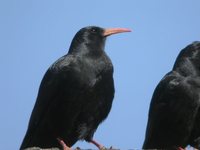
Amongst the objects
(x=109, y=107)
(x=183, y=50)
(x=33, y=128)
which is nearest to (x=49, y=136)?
(x=33, y=128)

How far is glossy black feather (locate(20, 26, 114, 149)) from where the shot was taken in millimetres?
10141

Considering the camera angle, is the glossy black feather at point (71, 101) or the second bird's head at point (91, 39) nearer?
the glossy black feather at point (71, 101)

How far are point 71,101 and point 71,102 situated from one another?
0.02 metres

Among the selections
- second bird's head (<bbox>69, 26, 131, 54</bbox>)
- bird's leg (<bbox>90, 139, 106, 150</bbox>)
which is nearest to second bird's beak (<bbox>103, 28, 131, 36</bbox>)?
second bird's head (<bbox>69, 26, 131, 54</bbox>)

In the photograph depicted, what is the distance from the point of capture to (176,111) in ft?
35.9

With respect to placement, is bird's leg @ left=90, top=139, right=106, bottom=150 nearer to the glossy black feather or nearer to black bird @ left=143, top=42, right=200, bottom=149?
the glossy black feather

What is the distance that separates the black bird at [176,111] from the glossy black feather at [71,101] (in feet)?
4.03

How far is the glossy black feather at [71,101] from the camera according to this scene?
1014 cm

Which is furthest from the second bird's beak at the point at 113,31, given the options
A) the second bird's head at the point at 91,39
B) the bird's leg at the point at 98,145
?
the bird's leg at the point at 98,145

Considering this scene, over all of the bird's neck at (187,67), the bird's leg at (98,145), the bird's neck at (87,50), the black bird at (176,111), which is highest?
the bird's neck at (87,50)

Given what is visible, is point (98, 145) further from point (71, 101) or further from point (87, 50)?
point (87, 50)

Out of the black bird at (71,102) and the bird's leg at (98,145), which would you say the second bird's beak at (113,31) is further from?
the bird's leg at (98,145)

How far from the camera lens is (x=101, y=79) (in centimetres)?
1034

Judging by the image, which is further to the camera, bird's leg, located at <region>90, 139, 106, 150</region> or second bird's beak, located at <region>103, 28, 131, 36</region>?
second bird's beak, located at <region>103, 28, 131, 36</region>
